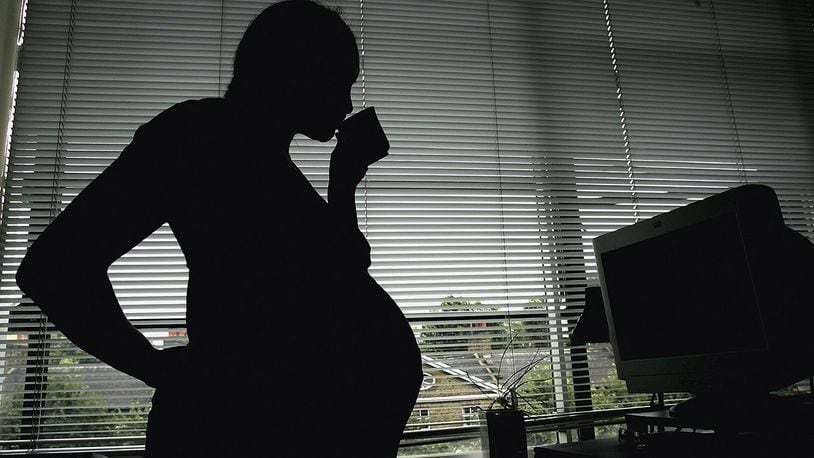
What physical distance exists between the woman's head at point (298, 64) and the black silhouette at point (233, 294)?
0.07 m

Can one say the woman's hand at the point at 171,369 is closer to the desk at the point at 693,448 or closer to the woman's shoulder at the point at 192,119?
the woman's shoulder at the point at 192,119

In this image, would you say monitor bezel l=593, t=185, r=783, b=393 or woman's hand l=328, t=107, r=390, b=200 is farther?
monitor bezel l=593, t=185, r=783, b=393

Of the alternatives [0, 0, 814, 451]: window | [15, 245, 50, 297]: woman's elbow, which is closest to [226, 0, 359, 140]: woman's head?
[15, 245, 50, 297]: woman's elbow

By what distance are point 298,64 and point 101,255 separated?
366 millimetres

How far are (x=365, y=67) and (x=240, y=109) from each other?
1588 mm

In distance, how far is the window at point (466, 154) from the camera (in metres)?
1.96

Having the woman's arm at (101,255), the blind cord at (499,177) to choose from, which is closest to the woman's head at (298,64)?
the woman's arm at (101,255)

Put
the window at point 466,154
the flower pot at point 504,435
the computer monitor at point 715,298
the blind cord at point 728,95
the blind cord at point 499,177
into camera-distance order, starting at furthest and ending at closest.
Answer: the blind cord at point 728,95
the blind cord at point 499,177
the window at point 466,154
the flower pot at point 504,435
the computer monitor at point 715,298

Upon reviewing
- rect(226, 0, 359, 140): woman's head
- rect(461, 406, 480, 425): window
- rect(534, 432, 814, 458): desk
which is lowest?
rect(534, 432, 814, 458): desk

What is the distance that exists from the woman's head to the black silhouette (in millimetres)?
71

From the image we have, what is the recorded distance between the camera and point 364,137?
91 cm

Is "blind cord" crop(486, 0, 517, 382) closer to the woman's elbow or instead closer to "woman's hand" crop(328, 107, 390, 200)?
"woman's hand" crop(328, 107, 390, 200)

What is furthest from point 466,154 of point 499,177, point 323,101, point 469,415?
point 323,101

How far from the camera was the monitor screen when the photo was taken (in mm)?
1312
